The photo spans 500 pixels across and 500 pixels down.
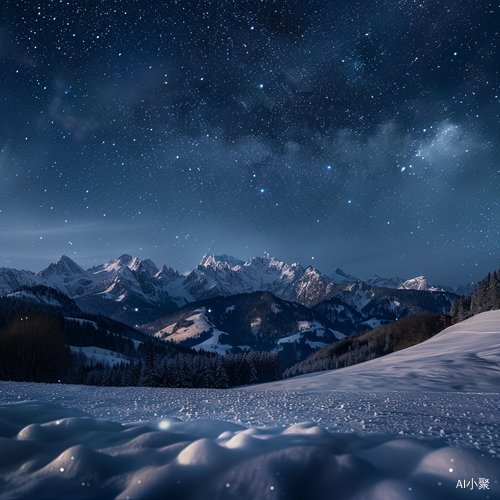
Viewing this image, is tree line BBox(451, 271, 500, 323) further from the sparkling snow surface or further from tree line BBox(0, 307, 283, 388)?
the sparkling snow surface

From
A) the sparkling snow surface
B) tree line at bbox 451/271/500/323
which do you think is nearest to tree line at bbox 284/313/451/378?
tree line at bbox 451/271/500/323

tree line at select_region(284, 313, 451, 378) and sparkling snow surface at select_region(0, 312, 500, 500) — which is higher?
sparkling snow surface at select_region(0, 312, 500, 500)

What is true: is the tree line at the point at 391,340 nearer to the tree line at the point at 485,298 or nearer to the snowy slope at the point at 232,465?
the tree line at the point at 485,298

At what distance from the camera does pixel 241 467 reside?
2.18 m

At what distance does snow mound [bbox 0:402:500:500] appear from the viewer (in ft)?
6.50

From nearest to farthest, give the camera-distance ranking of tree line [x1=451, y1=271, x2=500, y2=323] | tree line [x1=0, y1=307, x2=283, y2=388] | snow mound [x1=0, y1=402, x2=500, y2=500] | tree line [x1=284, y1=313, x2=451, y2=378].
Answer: snow mound [x1=0, y1=402, x2=500, y2=500]
tree line [x1=0, y1=307, x2=283, y2=388]
tree line [x1=451, y1=271, x2=500, y2=323]
tree line [x1=284, y1=313, x2=451, y2=378]

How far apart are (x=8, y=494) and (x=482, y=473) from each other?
11.8 feet

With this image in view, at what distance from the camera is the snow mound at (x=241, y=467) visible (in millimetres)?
1982

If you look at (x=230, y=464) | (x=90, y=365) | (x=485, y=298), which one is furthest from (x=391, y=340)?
(x=230, y=464)

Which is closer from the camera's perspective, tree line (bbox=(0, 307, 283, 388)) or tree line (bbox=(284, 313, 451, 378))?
tree line (bbox=(0, 307, 283, 388))

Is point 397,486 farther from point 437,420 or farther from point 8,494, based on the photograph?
point 437,420

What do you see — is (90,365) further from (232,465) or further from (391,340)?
(232,465)

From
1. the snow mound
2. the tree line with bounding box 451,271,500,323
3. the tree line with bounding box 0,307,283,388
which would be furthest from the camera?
the tree line with bounding box 451,271,500,323

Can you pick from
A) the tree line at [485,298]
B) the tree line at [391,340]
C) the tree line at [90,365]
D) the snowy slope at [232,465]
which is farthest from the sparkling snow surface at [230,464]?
the tree line at [391,340]
